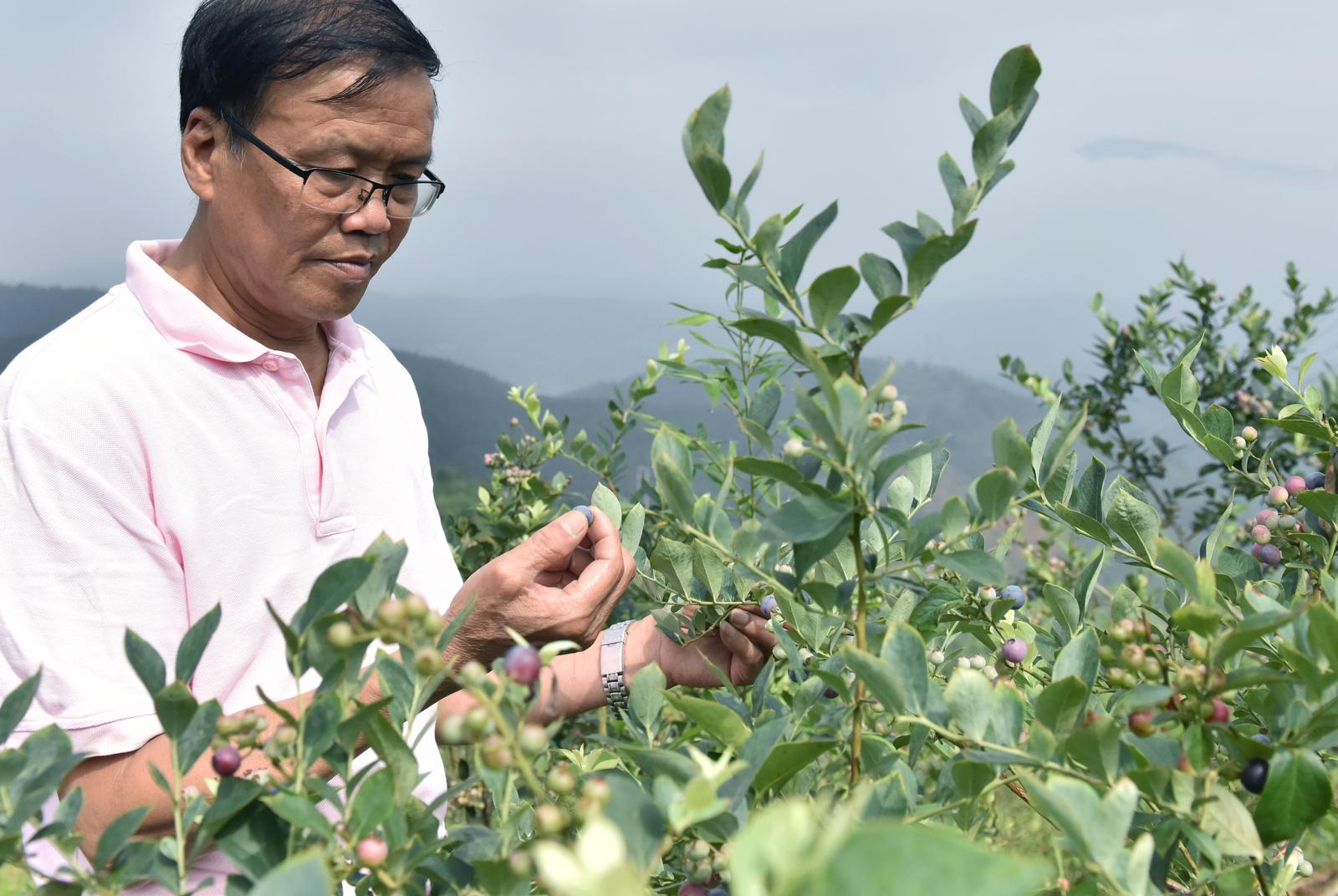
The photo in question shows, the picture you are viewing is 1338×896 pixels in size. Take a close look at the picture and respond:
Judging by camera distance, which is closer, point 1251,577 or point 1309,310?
point 1251,577

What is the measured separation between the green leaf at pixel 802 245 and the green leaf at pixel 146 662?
0.43m

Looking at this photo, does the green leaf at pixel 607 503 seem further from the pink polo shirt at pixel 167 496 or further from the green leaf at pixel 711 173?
the green leaf at pixel 711 173

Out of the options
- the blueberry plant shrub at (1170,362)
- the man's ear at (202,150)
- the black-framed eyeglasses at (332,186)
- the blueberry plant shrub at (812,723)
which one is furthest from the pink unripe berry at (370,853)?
the blueberry plant shrub at (1170,362)

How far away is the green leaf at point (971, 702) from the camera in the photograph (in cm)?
71

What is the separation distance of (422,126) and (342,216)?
0.17 meters

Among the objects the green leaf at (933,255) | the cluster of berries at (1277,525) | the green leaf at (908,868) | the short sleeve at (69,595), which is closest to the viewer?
the green leaf at (908,868)

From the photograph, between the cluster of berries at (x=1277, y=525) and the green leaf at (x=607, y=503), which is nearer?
the cluster of berries at (x=1277, y=525)

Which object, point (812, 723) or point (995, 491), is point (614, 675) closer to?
point (812, 723)

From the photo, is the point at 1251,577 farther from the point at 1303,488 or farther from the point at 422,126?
the point at 422,126

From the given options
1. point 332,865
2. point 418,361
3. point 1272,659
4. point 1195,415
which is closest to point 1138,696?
point 1272,659

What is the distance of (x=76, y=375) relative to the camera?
4.50ft

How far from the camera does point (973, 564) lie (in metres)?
0.73

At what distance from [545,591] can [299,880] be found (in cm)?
93

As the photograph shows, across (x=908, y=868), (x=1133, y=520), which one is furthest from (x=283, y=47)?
(x=908, y=868)
